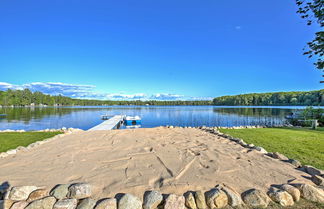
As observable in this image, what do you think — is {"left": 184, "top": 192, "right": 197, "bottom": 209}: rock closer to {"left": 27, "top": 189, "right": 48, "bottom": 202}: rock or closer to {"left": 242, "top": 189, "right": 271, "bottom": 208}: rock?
{"left": 242, "top": 189, "right": 271, "bottom": 208}: rock

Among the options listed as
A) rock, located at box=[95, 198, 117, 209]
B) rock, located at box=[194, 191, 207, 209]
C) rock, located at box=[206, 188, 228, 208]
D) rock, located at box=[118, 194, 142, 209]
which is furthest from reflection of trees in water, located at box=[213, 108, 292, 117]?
rock, located at box=[95, 198, 117, 209]

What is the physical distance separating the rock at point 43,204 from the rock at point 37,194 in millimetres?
155

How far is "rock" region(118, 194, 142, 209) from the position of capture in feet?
6.29

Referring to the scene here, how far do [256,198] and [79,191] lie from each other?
94.3 inches

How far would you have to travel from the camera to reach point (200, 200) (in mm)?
2027

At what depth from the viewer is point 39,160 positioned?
354 centimetres

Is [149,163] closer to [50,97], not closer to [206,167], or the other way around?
[206,167]

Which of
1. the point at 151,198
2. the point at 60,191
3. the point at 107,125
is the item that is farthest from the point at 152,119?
the point at 151,198

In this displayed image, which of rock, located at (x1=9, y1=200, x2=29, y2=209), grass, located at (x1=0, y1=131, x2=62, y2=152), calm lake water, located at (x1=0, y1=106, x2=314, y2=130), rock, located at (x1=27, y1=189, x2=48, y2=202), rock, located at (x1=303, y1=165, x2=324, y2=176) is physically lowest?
calm lake water, located at (x1=0, y1=106, x2=314, y2=130)

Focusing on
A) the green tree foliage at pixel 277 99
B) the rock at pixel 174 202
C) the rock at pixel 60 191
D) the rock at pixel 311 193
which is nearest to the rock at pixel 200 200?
the rock at pixel 174 202

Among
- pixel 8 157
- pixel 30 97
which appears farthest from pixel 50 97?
pixel 8 157

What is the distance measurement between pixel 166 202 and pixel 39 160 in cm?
326

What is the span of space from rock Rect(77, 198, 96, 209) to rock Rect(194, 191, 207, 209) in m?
1.32

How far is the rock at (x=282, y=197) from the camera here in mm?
2045
